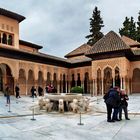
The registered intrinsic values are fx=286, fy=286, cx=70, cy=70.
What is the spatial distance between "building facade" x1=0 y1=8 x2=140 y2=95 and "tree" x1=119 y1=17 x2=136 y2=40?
61.1 feet

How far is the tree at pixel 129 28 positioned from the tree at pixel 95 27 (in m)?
4.34

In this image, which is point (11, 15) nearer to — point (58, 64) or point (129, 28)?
point (58, 64)

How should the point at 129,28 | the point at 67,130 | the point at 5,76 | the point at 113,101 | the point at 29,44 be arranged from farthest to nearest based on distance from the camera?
the point at 129,28, the point at 29,44, the point at 5,76, the point at 113,101, the point at 67,130

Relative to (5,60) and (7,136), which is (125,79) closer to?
(5,60)

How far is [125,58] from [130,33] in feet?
76.7

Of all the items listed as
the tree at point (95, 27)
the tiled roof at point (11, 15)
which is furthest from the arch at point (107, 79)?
the tree at point (95, 27)

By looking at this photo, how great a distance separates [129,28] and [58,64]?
2211 centimetres

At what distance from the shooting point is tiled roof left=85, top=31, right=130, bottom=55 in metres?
32.7

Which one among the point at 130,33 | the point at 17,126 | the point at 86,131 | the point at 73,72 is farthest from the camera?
the point at 130,33

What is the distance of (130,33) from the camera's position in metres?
54.8

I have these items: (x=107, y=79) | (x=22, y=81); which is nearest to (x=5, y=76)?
(x=22, y=81)

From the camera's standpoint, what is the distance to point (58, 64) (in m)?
38.7

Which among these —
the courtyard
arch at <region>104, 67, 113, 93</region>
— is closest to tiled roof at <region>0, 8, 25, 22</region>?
arch at <region>104, 67, 113, 93</region>

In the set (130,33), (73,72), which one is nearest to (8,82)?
(73,72)
